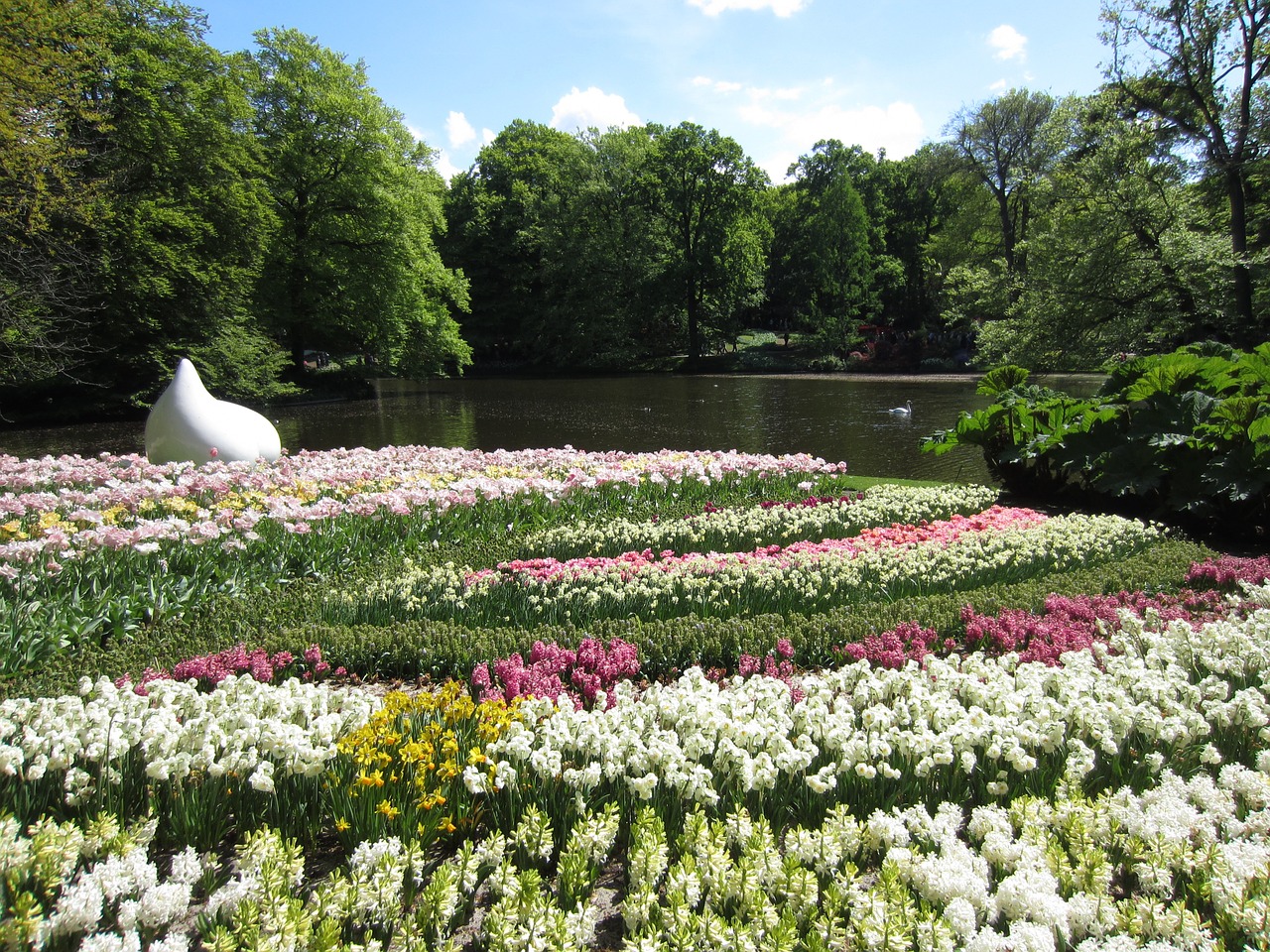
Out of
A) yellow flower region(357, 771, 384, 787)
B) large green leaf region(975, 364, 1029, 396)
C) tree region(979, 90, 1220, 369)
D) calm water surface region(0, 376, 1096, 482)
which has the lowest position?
calm water surface region(0, 376, 1096, 482)

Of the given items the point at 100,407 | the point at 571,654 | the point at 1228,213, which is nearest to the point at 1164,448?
the point at 571,654

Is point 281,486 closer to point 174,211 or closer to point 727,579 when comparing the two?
point 727,579

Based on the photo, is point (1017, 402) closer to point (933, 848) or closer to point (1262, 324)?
point (933, 848)

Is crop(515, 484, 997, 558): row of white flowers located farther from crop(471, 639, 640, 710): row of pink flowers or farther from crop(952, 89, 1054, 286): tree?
crop(952, 89, 1054, 286): tree

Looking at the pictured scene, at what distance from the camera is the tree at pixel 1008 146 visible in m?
36.8

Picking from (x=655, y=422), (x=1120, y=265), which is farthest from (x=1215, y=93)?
(x=655, y=422)

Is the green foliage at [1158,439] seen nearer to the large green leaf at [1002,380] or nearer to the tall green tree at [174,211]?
the large green leaf at [1002,380]

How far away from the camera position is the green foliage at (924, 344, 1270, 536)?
8297mm

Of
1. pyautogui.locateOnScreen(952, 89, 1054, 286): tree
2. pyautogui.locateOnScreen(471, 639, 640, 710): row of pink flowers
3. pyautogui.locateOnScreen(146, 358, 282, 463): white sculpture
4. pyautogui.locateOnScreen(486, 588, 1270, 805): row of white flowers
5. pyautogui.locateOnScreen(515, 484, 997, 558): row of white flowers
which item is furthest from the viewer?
pyautogui.locateOnScreen(952, 89, 1054, 286): tree

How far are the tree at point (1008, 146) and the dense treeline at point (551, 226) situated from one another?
154 millimetres

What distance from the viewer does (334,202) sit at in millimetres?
32062

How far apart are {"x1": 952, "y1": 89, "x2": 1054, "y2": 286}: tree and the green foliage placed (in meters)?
28.2

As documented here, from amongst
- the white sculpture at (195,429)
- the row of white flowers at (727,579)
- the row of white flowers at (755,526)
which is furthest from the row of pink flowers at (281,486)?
the row of white flowers at (727,579)

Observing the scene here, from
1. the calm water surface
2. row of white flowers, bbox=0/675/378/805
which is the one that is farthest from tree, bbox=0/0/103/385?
row of white flowers, bbox=0/675/378/805
